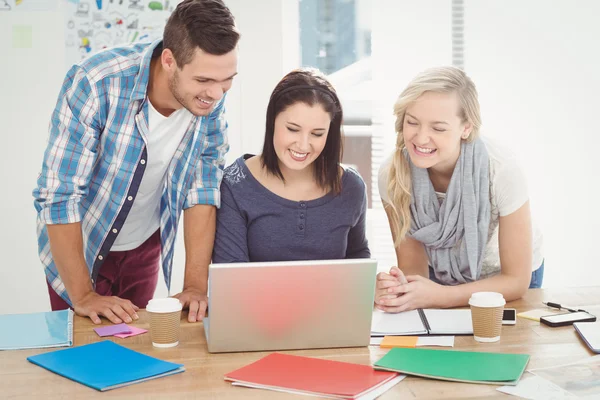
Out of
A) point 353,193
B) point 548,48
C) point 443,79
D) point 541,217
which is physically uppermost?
point 548,48

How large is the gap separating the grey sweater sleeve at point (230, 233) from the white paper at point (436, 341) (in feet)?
2.05

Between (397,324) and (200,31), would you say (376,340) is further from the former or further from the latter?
(200,31)

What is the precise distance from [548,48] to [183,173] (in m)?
2.46

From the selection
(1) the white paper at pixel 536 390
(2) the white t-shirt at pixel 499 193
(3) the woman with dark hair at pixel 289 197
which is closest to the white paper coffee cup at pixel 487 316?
(1) the white paper at pixel 536 390

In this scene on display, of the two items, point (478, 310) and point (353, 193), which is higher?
point (353, 193)

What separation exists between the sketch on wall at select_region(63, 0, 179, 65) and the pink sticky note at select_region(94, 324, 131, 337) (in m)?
2.01

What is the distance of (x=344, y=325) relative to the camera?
154 centimetres

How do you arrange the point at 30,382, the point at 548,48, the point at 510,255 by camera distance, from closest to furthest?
the point at 30,382 → the point at 510,255 → the point at 548,48

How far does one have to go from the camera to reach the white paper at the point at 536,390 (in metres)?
1.27

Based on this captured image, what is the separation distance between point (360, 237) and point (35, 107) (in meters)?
1.98

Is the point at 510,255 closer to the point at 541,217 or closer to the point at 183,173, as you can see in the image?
the point at 183,173

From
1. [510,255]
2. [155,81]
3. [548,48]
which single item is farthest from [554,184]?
[155,81]

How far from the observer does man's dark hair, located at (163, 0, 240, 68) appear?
1863 millimetres

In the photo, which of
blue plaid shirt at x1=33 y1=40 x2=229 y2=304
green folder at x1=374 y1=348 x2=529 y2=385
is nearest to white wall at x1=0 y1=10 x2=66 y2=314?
blue plaid shirt at x1=33 y1=40 x2=229 y2=304
